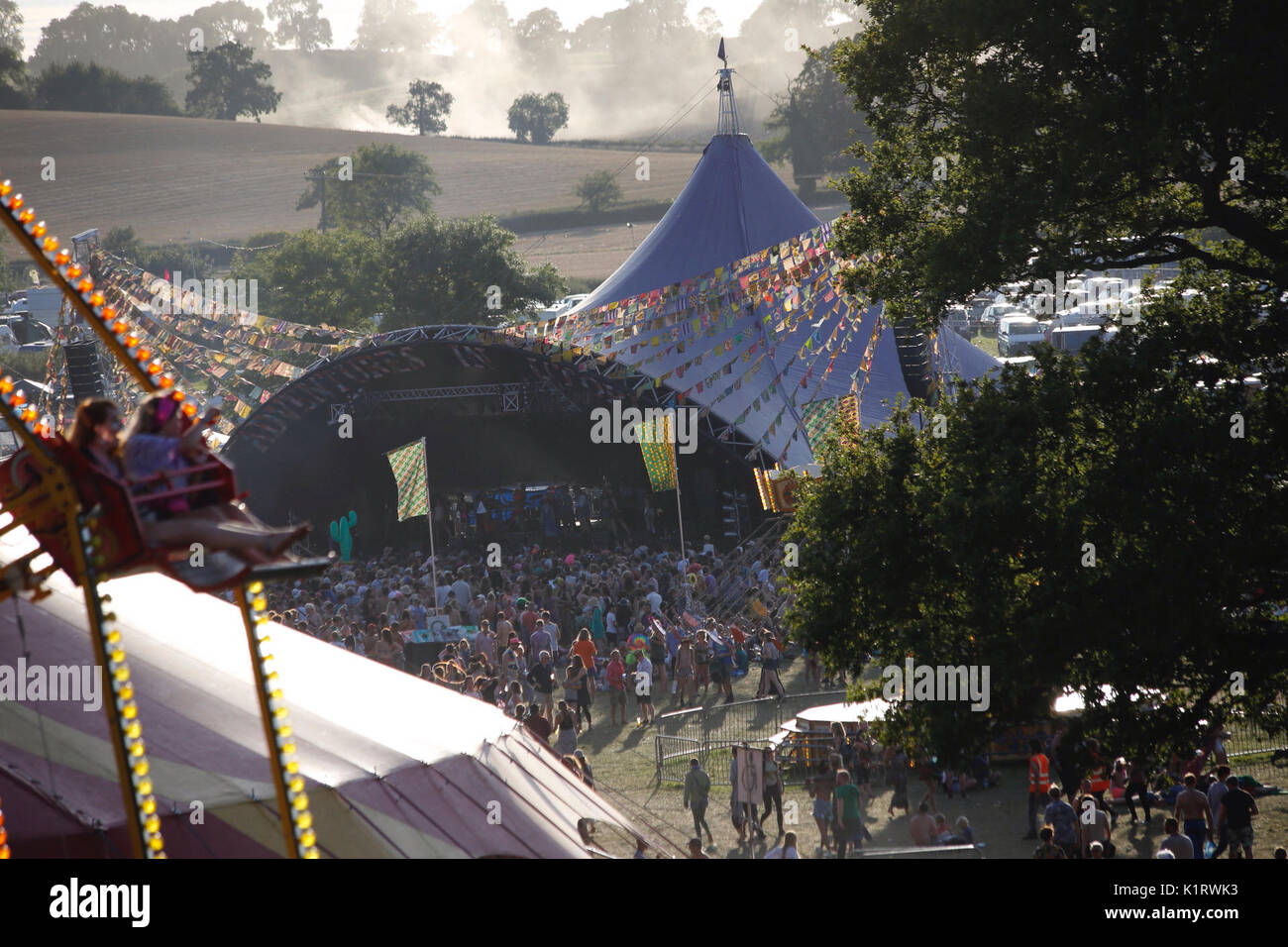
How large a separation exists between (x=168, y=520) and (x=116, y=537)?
0.19 meters

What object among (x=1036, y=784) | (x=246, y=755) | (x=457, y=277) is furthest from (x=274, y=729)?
(x=457, y=277)

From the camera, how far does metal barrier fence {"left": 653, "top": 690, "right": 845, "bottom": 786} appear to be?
15.9 m

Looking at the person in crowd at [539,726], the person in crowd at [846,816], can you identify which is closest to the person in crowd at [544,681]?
the person in crowd at [539,726]

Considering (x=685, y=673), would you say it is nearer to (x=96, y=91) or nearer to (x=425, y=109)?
(x=96, y=91)

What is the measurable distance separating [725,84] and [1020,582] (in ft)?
78.2

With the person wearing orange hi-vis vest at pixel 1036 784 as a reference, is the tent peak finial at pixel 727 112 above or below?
above

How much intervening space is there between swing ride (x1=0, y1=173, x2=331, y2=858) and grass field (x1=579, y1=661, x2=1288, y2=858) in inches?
334

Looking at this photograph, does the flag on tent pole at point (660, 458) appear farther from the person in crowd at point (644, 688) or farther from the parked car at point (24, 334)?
the parked car at point (24, 334)

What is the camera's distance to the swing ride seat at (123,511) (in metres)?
4.68

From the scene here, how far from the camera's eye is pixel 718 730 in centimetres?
1731

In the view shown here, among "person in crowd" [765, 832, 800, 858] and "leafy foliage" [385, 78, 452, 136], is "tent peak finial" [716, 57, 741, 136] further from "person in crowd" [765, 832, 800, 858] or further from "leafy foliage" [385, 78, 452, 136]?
"leafy foliage" [385, 78, 452, 136]

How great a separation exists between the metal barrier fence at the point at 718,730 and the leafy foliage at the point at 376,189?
57.7m

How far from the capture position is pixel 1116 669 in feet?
31.9
